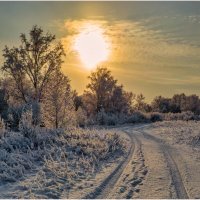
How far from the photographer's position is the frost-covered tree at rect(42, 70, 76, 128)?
3506 cm

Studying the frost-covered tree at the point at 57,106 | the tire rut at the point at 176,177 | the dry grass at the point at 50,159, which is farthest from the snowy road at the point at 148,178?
the frost-covered tree at the point at 57,106

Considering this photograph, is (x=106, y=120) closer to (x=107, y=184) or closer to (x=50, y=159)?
(x=50, y=159)

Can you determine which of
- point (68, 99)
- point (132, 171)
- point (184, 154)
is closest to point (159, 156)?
point (184, 154)

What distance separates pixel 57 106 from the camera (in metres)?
35.2

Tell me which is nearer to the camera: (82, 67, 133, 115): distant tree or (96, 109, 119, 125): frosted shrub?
(96, 109, 119, 125): frosted shrub

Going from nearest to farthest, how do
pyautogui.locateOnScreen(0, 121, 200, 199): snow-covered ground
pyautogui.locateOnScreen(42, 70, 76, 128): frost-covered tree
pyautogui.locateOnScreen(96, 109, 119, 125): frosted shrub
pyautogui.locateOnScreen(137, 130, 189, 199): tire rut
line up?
pyautogui.locateOnScreen(137, 130, 189, 199): tire rut, pyautogui.locateOnScreen(0, 121, 200, 199): snow-covered ground, pyautogui.locateOnScreen(42, 70, 76, 128): frost-covered tree, pyautogui.locateOnScreen(96, 109, 119, 125): frosted shrub

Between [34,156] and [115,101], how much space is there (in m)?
58.3

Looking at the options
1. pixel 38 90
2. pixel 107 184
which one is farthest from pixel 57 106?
pixel 107 184

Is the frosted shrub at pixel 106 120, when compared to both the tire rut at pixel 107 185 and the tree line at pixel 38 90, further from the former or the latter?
the tire rut at pixel 107 185

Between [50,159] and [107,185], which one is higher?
[50,159]

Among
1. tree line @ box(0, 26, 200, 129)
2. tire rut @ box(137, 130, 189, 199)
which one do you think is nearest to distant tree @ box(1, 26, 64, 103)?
tree line @ box(0, 26, 200, 129)

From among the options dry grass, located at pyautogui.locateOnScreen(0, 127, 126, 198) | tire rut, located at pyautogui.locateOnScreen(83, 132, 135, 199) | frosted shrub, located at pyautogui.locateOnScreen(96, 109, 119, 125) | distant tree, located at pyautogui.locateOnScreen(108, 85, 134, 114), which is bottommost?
tire rut, located at pyautogui.locateOnScreen(83, 132, 135, 199)

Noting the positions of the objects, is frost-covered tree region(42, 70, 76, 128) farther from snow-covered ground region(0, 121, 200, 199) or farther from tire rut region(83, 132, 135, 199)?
tire rut region(83, 132, 135, 199)

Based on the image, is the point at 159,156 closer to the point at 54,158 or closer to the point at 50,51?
the point at 54,158
